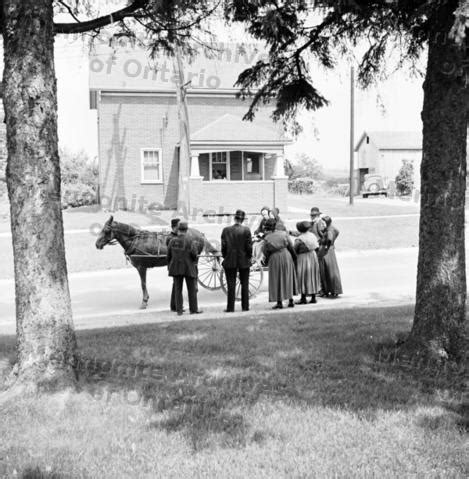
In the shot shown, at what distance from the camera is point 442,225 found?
20.0ft

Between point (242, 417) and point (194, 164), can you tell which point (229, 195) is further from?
point (242, 417)

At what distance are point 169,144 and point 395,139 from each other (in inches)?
1784

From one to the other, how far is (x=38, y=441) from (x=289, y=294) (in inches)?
283

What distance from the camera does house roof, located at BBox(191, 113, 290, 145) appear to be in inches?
1134

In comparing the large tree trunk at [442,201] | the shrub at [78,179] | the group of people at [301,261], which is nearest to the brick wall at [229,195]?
the shrub at [78,179]

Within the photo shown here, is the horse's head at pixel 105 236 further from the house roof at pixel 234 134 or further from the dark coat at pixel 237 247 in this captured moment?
the house roof at pixel 234 134

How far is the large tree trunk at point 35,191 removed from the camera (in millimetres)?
5391

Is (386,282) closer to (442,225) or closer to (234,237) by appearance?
(234,237)

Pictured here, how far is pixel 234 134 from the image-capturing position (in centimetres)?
2928

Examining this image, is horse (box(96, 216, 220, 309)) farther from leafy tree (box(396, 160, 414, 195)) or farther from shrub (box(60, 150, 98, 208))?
leafy tree (box(396, 160, 414, 195))

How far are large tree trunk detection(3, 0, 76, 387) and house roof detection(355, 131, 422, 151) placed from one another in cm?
6463

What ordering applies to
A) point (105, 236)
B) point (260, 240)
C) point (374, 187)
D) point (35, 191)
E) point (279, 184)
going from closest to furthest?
point (35, 191) < point (105, 236) < point (260, 240) < point (279, 184) < point (374, 187)

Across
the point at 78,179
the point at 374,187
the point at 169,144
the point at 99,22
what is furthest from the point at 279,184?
the point at 374,187

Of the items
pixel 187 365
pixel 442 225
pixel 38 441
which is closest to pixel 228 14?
pixel 442 225
